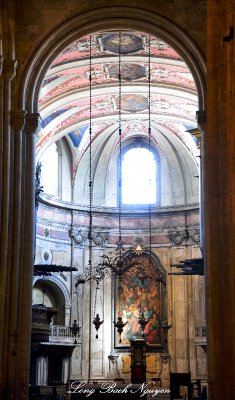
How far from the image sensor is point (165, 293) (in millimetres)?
31031

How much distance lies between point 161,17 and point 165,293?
13932 mm

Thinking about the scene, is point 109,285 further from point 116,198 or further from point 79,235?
point 116,198

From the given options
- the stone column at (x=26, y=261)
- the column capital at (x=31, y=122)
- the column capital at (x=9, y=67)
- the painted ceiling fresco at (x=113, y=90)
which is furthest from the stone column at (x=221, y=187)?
the painted ceiling fresco at (x=113, y=90)

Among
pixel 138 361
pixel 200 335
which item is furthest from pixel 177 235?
pixel 138 361

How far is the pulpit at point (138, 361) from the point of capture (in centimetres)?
2861

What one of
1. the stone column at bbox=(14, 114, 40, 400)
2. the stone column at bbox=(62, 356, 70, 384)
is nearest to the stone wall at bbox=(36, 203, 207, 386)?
the stone column at bbox=(62, 356, 70, 384)

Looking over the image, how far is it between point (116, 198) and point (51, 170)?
128 inches

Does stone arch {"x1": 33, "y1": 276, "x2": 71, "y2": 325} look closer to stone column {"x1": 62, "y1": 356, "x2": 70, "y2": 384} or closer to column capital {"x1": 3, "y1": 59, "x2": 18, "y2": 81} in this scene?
stone column {"x1": 62, "y1": 356, "x2": 70, "y2": 384}

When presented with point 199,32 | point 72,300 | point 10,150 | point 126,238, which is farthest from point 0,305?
point 126,238

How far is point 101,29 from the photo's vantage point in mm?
20875

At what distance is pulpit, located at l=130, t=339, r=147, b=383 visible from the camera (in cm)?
2861

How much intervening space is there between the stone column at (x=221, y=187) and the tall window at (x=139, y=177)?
17314 millimetres

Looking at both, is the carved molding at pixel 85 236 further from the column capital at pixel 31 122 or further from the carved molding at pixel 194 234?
the column capital at pixel 31 122

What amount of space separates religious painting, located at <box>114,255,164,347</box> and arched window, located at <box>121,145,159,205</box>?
2.72m
